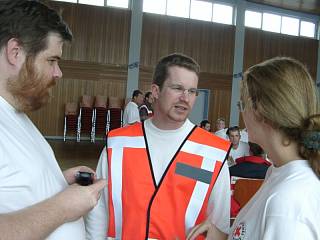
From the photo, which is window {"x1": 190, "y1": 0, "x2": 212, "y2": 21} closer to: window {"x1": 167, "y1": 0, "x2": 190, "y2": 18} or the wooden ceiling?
window {"x1": 167, "y1": 0, "x2": 190, "y2": 18}

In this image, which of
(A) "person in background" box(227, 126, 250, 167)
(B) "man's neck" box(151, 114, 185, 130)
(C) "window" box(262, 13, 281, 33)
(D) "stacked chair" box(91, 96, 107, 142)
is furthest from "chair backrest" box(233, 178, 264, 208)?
(C) "window" box(262, 13, 281, 33)

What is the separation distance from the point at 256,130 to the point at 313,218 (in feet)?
1.20

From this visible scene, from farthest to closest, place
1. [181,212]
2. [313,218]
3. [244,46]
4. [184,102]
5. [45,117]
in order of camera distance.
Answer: [244,46], [45,117], [184,102], [181,212], [313,218]

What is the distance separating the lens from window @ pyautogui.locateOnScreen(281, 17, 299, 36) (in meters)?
17.0

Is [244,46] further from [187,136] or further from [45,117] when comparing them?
[187,136]

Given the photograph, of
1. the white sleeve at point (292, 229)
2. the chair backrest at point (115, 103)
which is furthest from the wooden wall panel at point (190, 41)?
the white sleeve at point (292, 229)

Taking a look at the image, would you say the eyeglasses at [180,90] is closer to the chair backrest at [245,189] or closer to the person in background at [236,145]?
the chair backrest at [245,189]

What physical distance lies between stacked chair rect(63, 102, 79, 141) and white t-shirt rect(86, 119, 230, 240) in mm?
11601

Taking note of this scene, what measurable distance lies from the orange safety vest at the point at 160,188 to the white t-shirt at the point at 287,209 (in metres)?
0.71

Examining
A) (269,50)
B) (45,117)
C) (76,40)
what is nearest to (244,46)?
(269,50)

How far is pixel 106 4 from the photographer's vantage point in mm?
14375

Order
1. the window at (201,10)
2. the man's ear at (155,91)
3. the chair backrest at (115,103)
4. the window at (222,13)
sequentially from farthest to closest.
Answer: the window at (222,13) → the window at (201,10) → the chair backrest at (115,103) → the man's ear at (155,91)

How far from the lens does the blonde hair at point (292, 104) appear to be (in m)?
1.20

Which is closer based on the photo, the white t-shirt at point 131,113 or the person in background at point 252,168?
the person in background at point 252,168
